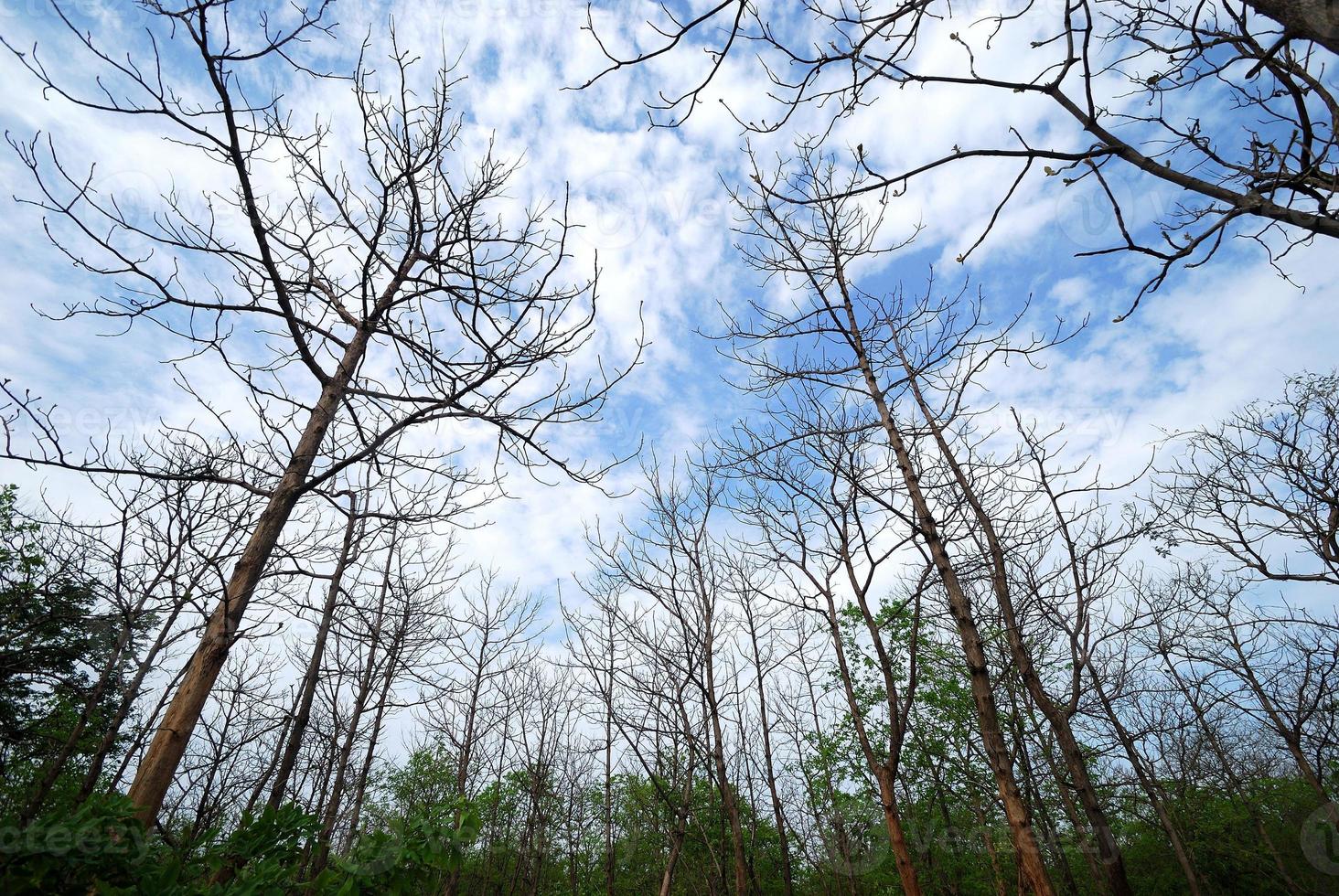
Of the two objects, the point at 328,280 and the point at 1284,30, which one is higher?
the point at 328,280

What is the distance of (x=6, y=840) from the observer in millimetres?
1759

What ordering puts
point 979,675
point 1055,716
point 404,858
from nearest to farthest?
point 404,858, point 979,675, point 1055,716

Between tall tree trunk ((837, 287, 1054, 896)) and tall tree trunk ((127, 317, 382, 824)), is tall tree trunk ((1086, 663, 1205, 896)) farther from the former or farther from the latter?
tall tree trunk ((127, 317, 382, 824))

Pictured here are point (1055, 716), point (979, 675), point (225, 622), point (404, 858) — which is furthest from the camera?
point (1055, 716)

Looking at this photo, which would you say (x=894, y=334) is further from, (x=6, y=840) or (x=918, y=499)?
(x=6, y=840)

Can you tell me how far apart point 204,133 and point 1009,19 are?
3316 millimetres

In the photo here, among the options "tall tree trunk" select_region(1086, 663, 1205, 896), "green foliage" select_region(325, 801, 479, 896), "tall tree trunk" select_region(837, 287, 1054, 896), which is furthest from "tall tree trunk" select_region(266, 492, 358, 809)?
"tall tree trunk" select_region(1086, 663, 1205, 896)

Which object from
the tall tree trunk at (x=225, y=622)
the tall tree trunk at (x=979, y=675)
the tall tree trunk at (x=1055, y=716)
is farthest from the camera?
the tall tree trunk at (x=1055, y=716)

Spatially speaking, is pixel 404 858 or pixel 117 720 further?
pixel 117 720

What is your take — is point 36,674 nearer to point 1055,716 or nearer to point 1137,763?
point 1055,716

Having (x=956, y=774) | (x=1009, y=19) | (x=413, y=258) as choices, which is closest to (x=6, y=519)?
(x=413, y=258)

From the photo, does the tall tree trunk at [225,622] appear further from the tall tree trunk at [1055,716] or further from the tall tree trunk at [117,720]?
the tall tree trunk at [1055,716]

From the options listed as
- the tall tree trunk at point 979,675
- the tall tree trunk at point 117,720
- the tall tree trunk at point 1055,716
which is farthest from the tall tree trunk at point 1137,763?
the tall tree trunk at point 117,720

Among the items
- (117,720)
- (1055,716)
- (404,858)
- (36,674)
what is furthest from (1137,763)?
(36,674)
